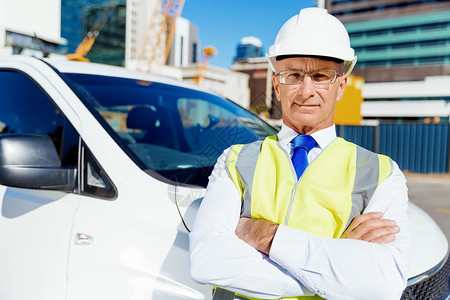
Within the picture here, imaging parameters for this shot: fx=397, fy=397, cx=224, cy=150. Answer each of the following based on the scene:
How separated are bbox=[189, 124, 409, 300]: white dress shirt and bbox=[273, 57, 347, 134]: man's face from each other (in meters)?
0.29

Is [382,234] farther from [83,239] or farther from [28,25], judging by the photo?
[28,25]

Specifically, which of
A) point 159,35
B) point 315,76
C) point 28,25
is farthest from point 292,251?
point 28,25

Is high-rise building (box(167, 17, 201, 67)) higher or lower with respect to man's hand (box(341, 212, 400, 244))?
higher

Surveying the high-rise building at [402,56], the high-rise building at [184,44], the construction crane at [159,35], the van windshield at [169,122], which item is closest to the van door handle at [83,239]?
the van windshield at [169,122]

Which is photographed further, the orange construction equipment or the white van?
the orange construction equipment

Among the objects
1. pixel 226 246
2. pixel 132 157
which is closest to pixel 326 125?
pixel 226 246

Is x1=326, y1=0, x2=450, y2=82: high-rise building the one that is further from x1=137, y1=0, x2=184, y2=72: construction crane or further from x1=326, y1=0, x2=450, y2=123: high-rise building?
x1=137, y1=0, x2=184, y2=72: construction crane

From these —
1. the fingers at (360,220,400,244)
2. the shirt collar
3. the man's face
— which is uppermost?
the man's face

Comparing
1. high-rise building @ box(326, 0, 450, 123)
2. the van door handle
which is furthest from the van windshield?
high-rise building @ box(326, 0, 450, 123)

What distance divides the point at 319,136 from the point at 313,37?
32 centimetres

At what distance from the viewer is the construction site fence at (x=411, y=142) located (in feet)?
47.0

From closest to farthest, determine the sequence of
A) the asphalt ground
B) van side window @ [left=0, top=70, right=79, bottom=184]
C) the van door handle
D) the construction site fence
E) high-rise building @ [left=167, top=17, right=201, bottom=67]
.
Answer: the van door handle
van side window @ [left=0, top=70, right=79, bottom=184]
the asphalt ground
the construction site fence
high-rise building @ [left=167, top=17, right=201, bottom=67]

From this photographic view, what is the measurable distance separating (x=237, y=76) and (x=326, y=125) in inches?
3215

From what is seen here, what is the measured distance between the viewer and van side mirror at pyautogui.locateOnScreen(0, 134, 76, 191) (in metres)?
1.54
